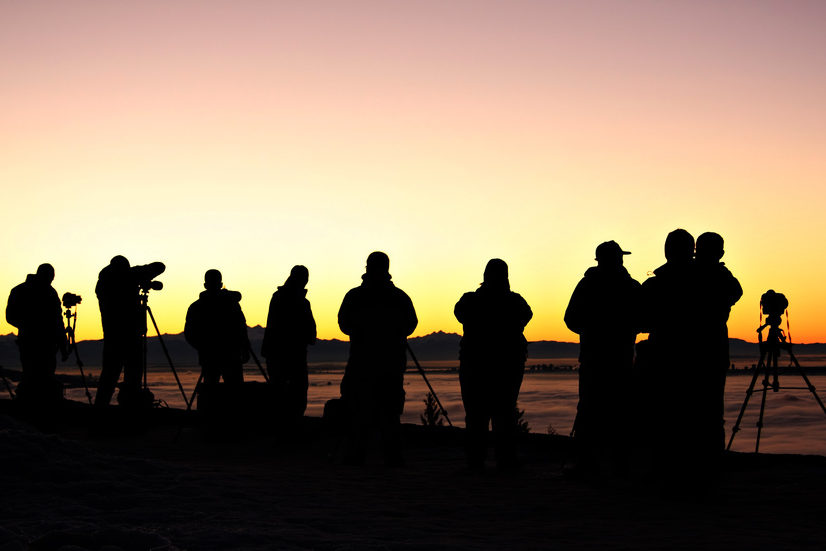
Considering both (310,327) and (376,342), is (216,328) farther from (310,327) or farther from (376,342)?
(376,342)

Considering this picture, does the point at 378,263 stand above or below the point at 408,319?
above

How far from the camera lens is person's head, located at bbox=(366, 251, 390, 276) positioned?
9.70 metres

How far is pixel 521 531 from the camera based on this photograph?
19.3 feet

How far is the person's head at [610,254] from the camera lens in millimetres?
8516

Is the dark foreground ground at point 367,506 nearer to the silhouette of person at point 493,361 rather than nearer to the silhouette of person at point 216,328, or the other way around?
the silhouette of person at point 493,361

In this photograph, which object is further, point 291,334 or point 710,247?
point 291,334

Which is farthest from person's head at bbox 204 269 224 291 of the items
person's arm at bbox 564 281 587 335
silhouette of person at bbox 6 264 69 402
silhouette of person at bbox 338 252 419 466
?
person's arm at bbox 564 281 587 335

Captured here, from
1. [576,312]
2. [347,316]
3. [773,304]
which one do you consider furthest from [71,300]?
[773,304]

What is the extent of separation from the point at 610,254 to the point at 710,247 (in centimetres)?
108

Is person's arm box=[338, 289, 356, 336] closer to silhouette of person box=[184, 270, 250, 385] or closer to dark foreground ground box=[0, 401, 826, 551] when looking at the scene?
dark foreground ground box=[0, 401, 826, 551]

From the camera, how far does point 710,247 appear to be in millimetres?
7691

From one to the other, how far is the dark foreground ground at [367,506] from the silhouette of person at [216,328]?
2140 millimetres

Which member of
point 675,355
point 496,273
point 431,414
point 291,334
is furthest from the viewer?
point 431,414

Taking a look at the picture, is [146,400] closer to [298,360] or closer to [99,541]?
[298,360]
